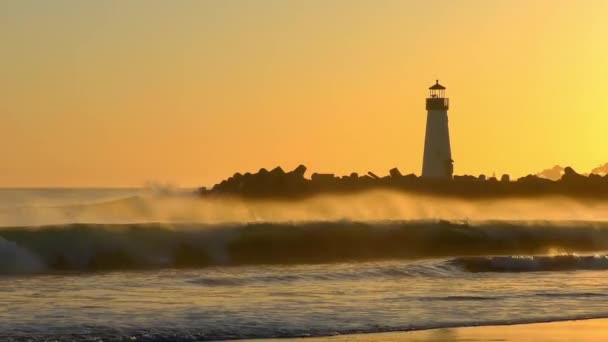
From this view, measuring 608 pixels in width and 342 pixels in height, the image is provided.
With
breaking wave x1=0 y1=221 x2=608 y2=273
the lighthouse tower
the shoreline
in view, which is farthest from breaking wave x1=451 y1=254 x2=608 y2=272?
the lighthouse tower

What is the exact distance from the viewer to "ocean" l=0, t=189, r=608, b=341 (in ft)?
43.8

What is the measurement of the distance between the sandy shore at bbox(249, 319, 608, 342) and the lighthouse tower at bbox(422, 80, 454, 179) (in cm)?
3166

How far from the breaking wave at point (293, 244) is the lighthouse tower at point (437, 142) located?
39.8 feet

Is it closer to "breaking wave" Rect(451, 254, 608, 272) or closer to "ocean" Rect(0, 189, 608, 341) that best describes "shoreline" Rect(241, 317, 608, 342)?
"ocean" Rect(0, 189, 608, 341)

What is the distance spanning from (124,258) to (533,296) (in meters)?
9.10

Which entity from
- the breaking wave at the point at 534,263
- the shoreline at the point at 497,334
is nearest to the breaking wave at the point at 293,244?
the breaking wave at the point at 534,263

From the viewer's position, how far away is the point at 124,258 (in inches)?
901

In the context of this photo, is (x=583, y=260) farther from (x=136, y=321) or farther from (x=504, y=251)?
(x=136, y=321)

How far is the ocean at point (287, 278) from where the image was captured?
13336mm

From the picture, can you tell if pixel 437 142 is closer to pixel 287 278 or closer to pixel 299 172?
pixel 299 172

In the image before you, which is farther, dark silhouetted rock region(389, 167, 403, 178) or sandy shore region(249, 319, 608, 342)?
dark silhouetted rock region(389, 167, 403, 178)

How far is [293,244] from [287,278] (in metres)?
8.48

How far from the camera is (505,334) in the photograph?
1292cm

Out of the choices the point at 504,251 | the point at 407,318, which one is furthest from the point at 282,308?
the point at 504,251
